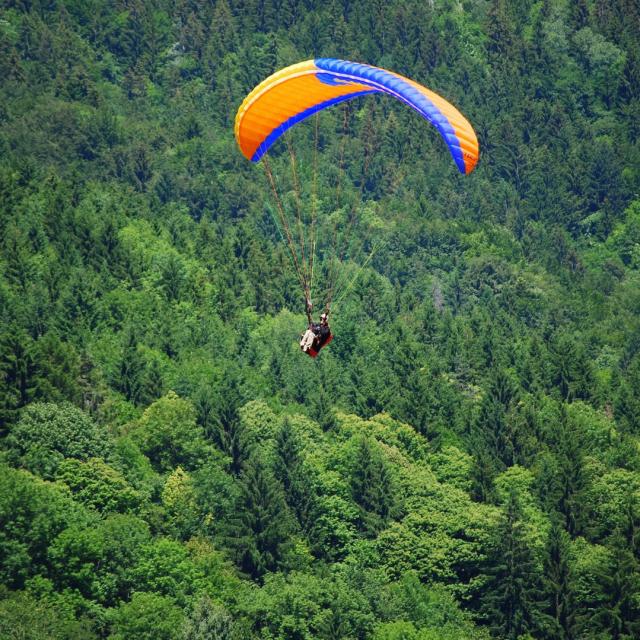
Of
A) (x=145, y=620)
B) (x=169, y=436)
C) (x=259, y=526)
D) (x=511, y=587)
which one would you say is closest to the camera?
(x=145, y=620)

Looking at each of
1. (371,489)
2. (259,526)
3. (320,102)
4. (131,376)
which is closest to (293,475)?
(371,489)

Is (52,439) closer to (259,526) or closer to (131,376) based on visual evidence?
(259,526)

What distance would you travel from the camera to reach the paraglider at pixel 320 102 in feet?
193

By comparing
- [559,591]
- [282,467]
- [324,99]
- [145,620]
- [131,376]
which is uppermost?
[131,376]

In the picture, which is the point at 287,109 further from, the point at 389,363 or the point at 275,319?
the point at 275,319

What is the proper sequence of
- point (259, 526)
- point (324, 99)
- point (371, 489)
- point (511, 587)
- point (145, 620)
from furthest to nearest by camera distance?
point (371, 489) < point (259, 526) < point (511, 587) < point (145, 620) < point (324, 99)

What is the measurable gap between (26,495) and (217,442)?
85.8 feet

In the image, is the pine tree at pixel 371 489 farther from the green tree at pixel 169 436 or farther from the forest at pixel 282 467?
the green tree at pixel 169 436

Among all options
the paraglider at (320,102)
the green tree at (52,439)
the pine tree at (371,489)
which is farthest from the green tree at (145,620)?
the paraglider at (320,102)

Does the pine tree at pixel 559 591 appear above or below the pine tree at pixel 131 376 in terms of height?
below

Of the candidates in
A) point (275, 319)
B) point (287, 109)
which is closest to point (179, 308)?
point (275, 319)

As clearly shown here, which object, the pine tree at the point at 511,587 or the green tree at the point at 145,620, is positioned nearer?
the green tree at the point at 145,620

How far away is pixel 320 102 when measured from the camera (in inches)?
2611

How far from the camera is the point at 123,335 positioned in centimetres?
13075
